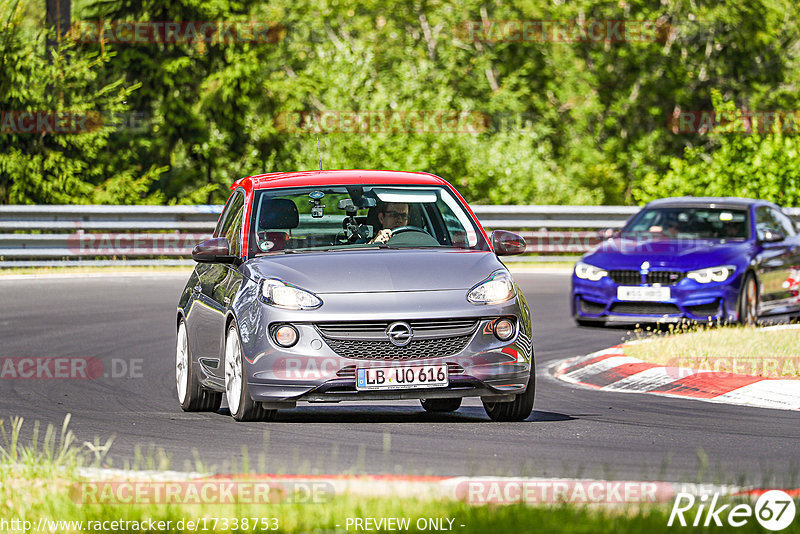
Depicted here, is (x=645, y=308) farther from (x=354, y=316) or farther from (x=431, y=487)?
(x=431, y=487)

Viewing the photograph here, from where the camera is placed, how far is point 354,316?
8609mm

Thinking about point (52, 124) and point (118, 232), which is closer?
point (118, 232)

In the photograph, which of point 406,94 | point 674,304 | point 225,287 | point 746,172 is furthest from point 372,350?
point 406,94

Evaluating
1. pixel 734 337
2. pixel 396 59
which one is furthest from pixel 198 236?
pixel 396 59

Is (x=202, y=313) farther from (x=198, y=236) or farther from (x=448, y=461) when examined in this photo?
(x=198, y=236)

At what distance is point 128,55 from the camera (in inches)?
1292

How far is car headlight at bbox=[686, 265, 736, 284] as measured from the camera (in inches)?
628

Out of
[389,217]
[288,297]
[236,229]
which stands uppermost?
[389,217]

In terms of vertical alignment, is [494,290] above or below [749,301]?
above

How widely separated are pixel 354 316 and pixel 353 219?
1716 mm

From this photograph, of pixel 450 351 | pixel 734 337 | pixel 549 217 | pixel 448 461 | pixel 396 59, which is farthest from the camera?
pixel 396 59

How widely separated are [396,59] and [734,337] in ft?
99.9

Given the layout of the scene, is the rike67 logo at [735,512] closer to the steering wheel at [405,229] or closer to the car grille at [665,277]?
the steering wheel at [405,229]

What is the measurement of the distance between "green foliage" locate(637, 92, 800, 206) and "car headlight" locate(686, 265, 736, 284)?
13.9 m
